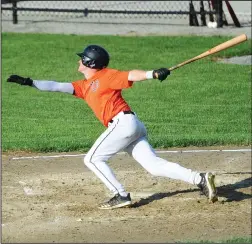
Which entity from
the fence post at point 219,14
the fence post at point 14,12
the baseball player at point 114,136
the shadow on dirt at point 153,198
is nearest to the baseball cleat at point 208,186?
the baseball player at point 114,136

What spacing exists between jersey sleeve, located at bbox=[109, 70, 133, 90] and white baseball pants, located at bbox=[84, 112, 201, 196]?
0.35m

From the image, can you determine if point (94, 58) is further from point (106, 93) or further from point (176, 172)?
Answer: point (176, 172)

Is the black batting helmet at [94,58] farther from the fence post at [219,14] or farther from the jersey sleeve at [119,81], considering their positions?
the fence post at [219,14]

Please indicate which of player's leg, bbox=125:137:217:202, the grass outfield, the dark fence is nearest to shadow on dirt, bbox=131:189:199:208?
Answer: player's leg, bbox=125:137:217:202

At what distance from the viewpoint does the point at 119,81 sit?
10867mm

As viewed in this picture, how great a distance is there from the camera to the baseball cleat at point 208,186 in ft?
36.1

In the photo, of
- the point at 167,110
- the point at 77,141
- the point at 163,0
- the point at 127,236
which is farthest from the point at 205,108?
the point at 163,0

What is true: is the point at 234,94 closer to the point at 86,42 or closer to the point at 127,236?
the point at 86,42

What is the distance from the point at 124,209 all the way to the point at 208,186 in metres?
0.99

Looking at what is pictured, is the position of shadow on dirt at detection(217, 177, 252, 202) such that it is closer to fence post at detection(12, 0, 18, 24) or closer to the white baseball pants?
the white baseball pants

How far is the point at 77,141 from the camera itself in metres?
14.5

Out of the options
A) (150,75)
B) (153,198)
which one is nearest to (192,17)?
(153,198)

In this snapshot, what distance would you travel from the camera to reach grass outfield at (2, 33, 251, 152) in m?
14.9

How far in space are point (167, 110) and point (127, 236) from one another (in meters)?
7.05
